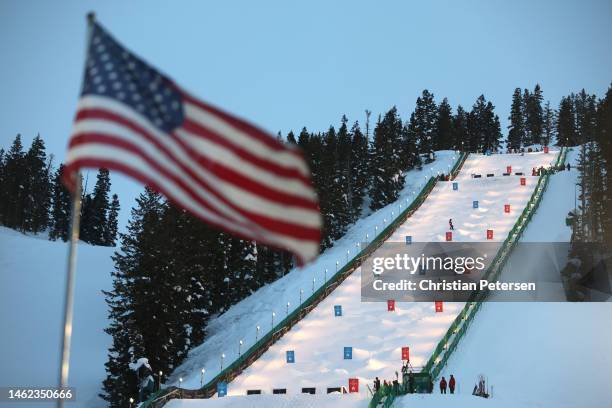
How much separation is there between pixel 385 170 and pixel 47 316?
144 ft

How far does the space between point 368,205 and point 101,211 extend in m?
32.2

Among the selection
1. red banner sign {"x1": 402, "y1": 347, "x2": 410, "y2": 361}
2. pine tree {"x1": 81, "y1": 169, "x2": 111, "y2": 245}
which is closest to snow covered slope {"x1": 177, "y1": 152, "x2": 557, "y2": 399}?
red banner sign {"x1": 402, "y1": 347, "x2": 410, "y2": 361}

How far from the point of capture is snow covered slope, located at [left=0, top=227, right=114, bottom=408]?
1773 inches

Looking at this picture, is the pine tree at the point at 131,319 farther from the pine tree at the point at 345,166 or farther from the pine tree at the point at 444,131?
the pine tree at the point at 444,131

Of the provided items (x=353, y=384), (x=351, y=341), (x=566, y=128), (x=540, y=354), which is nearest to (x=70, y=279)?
(x=353, y=384)

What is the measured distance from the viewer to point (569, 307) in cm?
3850

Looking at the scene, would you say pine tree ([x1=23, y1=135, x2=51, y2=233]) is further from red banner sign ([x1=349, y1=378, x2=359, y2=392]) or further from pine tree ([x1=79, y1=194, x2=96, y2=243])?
red banner sign ([x1=349, y1=378, x2=359, y2=392])

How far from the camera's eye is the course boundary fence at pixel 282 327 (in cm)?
3234

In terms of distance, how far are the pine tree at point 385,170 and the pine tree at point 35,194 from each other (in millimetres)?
40238

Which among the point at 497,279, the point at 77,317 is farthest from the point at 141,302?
the point at 497,279

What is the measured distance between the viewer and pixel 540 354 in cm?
3297

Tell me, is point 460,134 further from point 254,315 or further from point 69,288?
point 69,288

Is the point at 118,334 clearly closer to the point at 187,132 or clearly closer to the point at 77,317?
Answer: the point at 77,317

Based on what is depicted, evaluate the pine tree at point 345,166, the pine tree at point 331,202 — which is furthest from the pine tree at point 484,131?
the pine tree at point 331,202
